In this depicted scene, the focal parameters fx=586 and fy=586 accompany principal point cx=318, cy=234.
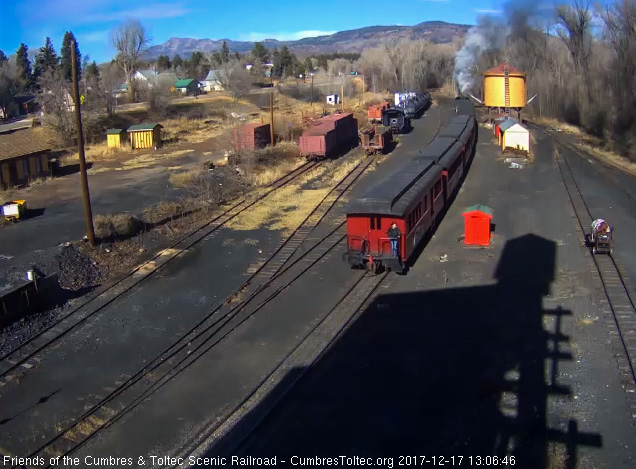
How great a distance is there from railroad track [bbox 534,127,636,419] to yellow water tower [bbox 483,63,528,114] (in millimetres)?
28600

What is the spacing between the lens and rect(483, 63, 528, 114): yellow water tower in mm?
46125

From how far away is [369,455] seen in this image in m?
8.52

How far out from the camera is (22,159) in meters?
31.1

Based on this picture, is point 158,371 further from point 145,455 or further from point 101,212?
point 101,212

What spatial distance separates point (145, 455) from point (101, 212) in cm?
1710

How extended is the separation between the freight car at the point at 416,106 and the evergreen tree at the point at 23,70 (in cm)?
5752

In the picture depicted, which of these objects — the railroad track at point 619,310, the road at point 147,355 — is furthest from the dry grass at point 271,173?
the railroad track at point 619,310

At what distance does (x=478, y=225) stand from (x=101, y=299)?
1100 centimetres

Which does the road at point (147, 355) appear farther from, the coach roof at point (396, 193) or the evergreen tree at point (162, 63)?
the evergreen tree at point (162, 63)

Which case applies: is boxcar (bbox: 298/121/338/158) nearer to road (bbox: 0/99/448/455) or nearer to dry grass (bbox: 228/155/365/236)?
dry grass (bbox: 228/155/365/236)

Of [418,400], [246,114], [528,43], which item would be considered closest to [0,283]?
[418,400]

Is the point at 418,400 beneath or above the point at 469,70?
beneath

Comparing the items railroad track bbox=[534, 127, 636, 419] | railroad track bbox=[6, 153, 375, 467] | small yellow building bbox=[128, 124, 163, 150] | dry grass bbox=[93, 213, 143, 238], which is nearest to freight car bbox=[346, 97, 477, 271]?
railroad track bbox=[6, 153, 375, 467]
